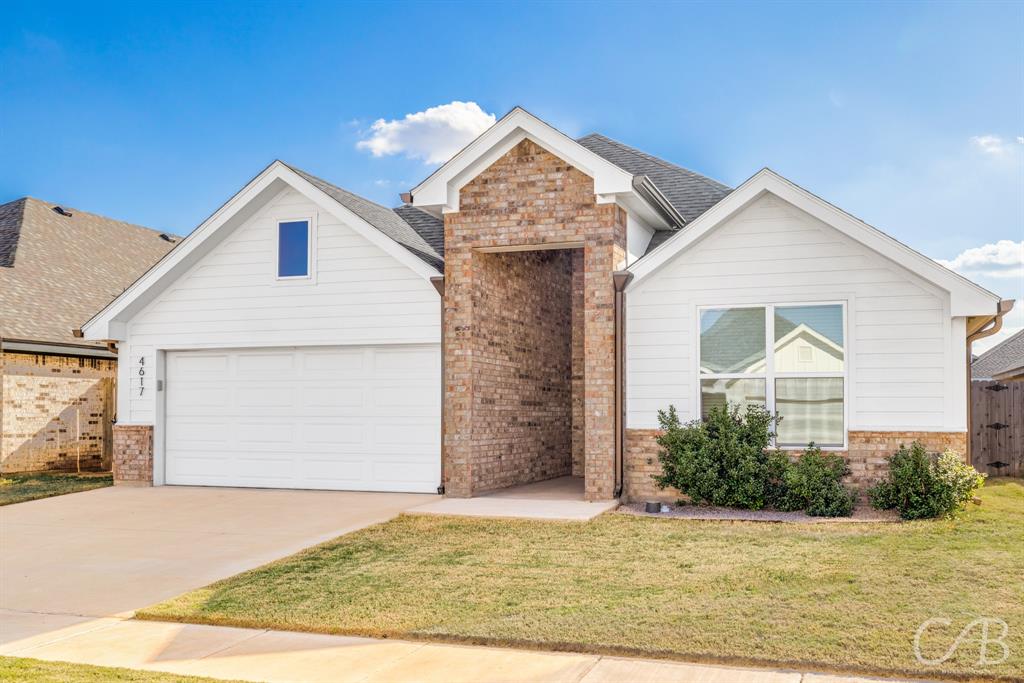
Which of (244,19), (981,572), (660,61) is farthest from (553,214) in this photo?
(244,19)

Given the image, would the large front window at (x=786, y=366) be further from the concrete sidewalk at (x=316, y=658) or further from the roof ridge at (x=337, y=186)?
the roof ridge at (x=337, y=186)

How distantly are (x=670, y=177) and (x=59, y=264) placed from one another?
48.7 ft

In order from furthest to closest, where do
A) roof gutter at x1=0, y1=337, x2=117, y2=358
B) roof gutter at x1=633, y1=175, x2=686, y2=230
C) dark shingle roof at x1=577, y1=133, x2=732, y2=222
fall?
1. roof gutter at x1=0, y1=337, x2=117, y2=358
2. dark shingle roof at x1=577, y1=133, x2=732, y2=222
3. roof gutter at x1=633, y1=175, x2=686, y2=230

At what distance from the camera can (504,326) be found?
14.6 meters

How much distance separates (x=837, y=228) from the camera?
11.7 m

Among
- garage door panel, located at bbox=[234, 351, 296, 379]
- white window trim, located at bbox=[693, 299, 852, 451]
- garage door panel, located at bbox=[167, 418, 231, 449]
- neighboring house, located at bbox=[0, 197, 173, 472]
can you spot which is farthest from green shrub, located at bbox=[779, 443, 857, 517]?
neighboring house, located at bbox=[0, 197, 173, 472]

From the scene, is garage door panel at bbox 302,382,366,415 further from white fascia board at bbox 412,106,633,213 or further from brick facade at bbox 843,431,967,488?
brick facade at bbox 843,431,967,488

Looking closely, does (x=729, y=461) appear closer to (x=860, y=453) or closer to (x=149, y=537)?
(x=860, y=453)

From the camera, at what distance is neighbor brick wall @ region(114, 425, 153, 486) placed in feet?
51.2

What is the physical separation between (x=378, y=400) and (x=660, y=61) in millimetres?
7129

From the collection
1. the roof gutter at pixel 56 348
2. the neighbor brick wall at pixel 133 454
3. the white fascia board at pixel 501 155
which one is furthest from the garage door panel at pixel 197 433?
the white fascia board at pixel 501 155

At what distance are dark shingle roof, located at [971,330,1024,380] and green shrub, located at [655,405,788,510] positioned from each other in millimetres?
16691

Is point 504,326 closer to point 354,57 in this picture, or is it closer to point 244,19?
point 354,57

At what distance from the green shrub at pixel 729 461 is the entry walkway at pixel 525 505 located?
110cm
